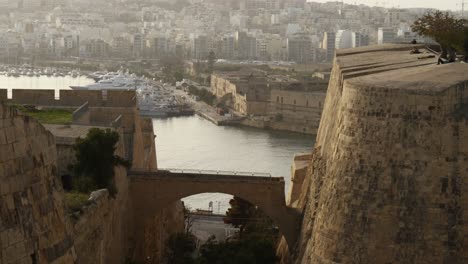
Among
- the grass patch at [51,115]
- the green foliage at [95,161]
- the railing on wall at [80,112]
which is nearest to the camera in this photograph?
the green foliage at [95,161]

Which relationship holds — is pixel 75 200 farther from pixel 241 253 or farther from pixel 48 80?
pixel 48 80

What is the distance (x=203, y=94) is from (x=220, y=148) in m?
13.4

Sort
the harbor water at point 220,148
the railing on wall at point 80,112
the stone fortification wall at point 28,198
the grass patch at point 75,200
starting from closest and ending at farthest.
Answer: the stone fortification wall at point 28,198 → the grass patch at point 75,200 → the railing on wall at point 80,112 → the harbor water at point 220,148

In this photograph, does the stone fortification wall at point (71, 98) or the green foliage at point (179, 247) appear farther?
the stone fortification wall at point (71, 98)

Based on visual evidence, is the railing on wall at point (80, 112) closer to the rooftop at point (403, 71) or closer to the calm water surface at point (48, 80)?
the rooftop at point (403, 71)

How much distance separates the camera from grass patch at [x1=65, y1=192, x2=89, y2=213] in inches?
252

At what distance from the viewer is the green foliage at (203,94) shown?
33281 mm

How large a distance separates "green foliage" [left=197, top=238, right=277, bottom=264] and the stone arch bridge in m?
0.39

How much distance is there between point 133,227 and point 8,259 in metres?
6.42

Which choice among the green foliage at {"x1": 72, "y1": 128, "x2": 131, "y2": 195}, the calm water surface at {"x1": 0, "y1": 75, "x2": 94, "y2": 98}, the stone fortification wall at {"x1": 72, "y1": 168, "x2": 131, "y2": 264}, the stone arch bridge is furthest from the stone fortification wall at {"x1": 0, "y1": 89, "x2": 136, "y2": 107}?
the calm water surface at {"x1": 0, "y1": 75, "x2": 94, "y2": 98}

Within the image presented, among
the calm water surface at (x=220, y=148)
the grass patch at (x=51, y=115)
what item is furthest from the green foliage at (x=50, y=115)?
the calm water surface at (x=220, y=148)

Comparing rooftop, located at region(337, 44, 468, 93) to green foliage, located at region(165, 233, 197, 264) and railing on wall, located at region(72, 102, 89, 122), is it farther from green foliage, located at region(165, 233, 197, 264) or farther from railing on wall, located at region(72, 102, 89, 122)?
railing on wall, located at region(72, 102, 89, 122)

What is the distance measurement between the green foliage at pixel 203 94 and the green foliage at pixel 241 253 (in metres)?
23.7

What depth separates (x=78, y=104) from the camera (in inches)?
416
